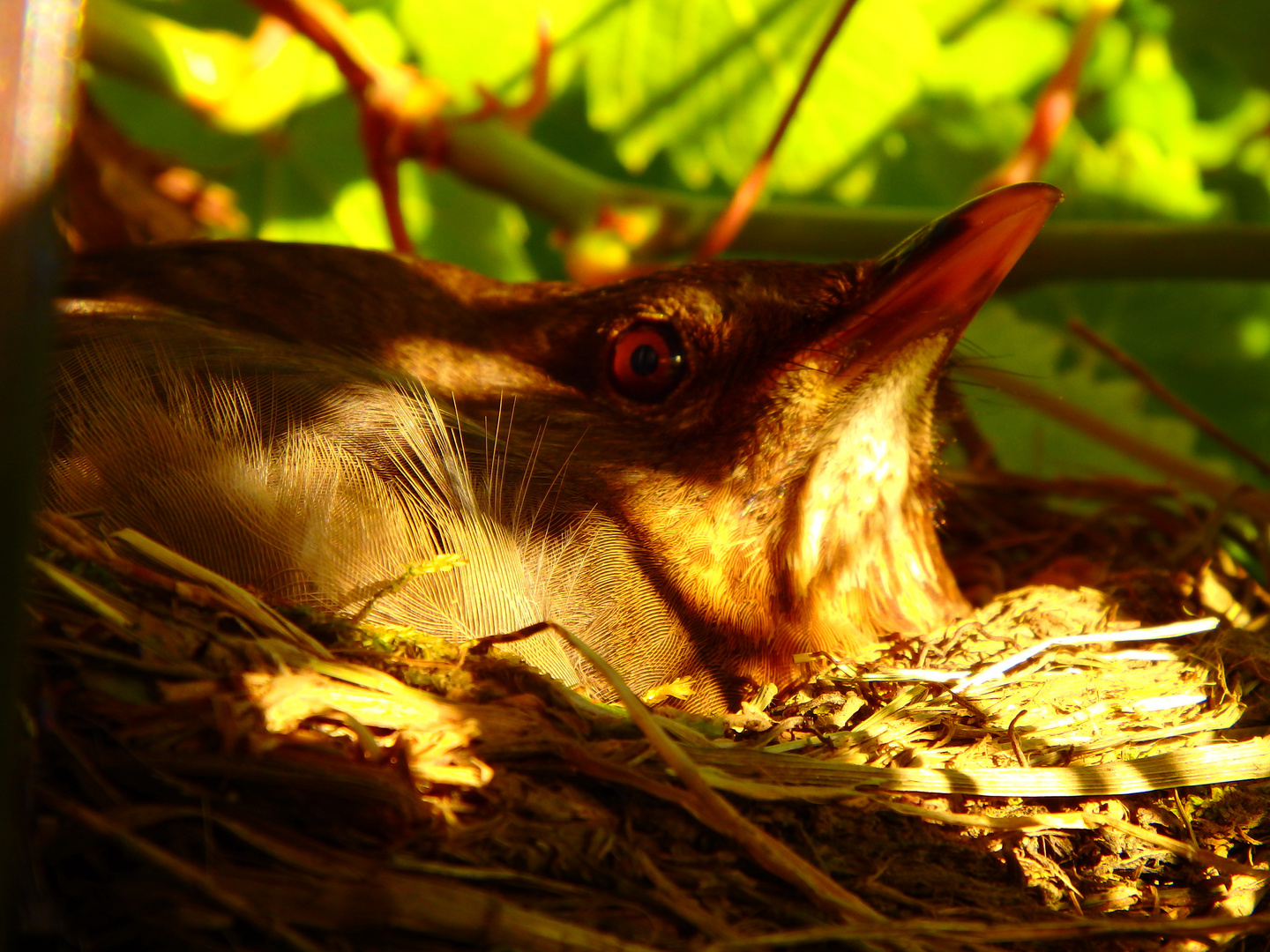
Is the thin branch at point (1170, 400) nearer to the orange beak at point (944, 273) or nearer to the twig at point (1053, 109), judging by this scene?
the twig at point (1053, 109)

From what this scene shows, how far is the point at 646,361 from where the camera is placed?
5.90 feet

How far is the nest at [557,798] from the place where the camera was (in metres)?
0.91

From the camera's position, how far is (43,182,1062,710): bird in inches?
53.8

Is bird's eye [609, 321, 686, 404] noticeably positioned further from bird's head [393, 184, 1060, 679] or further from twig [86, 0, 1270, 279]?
twig [86, 0, 1270, 279]

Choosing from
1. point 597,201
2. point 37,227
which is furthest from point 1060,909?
point 597,201

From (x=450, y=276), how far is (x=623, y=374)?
21.3 inches

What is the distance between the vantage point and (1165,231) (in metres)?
2.15

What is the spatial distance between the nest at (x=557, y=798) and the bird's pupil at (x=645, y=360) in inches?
22.5

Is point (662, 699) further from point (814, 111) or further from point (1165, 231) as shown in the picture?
point (814, 111)

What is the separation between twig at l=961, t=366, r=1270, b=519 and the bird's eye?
620 mm

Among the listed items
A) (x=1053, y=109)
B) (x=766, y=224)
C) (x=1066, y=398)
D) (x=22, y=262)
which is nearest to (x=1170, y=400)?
(x=1066, y=398)

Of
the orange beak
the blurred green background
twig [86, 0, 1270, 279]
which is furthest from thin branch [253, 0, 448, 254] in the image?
the orange beak

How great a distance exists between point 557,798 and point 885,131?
2046mm

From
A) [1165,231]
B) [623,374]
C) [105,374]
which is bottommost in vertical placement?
[105,374]
